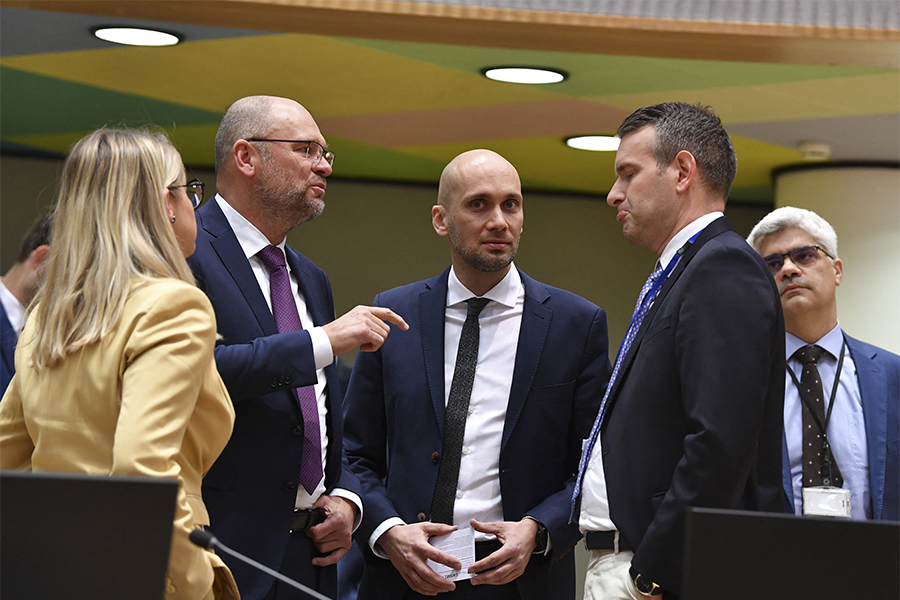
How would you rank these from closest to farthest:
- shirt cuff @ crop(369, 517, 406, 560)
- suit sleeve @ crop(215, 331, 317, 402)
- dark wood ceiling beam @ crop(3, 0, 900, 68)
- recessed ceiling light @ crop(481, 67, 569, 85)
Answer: dark wood ceiling beam @ crop(3, 0, 900, 68), suit sleeve @ crop(215, 331, 317, 402), shirt cuff @ crop(369, 517, 406, 560), recessed ceiling light @ crop(481, 67, 569, 85)

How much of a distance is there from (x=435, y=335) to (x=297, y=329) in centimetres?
48

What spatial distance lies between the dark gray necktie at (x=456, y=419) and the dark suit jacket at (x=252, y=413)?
1.45ft

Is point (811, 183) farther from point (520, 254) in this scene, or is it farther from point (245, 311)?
point (245, 311)

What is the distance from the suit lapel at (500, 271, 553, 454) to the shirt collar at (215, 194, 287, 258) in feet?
2.51

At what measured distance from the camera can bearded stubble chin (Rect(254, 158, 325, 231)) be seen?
8.20ft

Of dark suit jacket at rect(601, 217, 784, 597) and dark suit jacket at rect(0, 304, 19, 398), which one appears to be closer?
dark suit jacket at rect(601, 217, 784, 597)

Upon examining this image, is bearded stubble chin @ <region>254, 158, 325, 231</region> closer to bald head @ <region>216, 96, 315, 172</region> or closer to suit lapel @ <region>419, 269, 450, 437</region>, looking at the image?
bald head @ <region>216, 96, 315, 172</region>

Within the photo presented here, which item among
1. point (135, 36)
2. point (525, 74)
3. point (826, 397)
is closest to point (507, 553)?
point (826, 397)

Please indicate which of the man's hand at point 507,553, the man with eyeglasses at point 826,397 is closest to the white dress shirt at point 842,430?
the man with eyeglasses at point 826,397

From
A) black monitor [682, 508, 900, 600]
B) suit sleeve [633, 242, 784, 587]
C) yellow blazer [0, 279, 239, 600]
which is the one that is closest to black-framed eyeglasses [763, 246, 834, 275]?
suit sleeve [633, 242, 784, 587]

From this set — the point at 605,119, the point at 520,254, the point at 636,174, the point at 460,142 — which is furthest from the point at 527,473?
the point at 520,254

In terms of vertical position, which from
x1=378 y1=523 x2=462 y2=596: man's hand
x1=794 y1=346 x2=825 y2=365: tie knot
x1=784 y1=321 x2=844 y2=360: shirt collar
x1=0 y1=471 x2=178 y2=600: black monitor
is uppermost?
x1=784 y1=321 x2=844 y2=360: shirt collar

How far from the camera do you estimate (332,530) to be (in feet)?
7.80

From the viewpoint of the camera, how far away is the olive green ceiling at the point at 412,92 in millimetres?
3777
